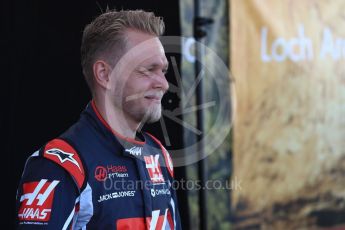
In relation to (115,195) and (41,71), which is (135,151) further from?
(41,71)

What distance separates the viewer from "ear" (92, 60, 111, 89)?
1.79 metres

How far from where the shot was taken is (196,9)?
2.63 metres

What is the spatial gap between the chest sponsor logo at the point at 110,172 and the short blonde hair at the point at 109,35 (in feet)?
1.07

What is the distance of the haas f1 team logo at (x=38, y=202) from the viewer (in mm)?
1460

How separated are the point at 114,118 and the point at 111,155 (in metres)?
0.14

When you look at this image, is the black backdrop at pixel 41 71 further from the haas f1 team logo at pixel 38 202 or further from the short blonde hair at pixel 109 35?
the haas f1 team logo at pixel 38 202

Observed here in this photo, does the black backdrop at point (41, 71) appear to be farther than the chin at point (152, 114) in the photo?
Yes

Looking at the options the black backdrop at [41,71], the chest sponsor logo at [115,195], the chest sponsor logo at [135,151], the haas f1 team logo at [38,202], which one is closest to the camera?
the haas f1 team logo at [38,202]

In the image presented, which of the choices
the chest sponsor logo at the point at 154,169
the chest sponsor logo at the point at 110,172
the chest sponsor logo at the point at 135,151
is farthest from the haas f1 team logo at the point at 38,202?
the chest sponsor logo at the point at 154,169

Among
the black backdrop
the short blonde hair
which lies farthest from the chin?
the black backdrop

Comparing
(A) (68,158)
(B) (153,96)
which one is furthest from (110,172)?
(B) (153,96)

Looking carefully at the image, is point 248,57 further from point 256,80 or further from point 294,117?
point 294,117

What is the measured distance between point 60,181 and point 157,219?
0.42 meters

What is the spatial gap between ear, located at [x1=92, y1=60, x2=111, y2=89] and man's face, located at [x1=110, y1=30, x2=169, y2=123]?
2 cm
